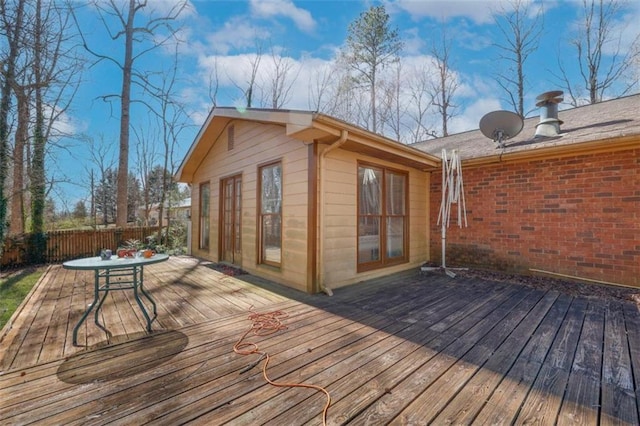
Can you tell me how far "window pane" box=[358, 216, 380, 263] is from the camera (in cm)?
500

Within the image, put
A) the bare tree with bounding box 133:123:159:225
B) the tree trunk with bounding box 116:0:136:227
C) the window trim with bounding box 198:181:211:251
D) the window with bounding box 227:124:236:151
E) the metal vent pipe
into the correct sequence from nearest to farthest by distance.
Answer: the metal vent pipe
the window with bounding box 227:124:236:151
the window trim with bounding box 198:181:211:251
the tree trunk with bounding box 116:0:136:227
the bare tree with bounding box 133:123:159:225

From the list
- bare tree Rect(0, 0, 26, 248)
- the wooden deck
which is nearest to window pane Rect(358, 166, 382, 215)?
the wooden deck

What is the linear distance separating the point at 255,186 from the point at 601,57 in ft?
47.2

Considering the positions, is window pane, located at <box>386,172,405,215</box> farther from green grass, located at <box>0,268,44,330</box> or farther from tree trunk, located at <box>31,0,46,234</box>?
tree trunk, located at <box>31,0,46,234</box>

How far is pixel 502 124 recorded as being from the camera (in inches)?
Answer: 223

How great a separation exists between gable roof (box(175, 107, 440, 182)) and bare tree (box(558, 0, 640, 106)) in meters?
10.5

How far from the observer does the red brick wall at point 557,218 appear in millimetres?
4320

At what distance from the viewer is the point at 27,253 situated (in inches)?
282

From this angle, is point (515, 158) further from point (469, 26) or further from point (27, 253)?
point (27, 253)

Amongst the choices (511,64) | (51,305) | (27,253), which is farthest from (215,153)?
(511,64)

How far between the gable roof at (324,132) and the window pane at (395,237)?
117 centimetres

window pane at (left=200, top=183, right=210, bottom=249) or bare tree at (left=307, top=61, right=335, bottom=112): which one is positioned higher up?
bare tree at (left=307, top=61, right=335, bottom=112)

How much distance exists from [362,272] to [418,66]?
12.3 metres

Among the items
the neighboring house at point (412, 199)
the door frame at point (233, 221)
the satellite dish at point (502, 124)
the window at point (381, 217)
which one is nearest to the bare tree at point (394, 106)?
the neighboring house at point (412, 199)
